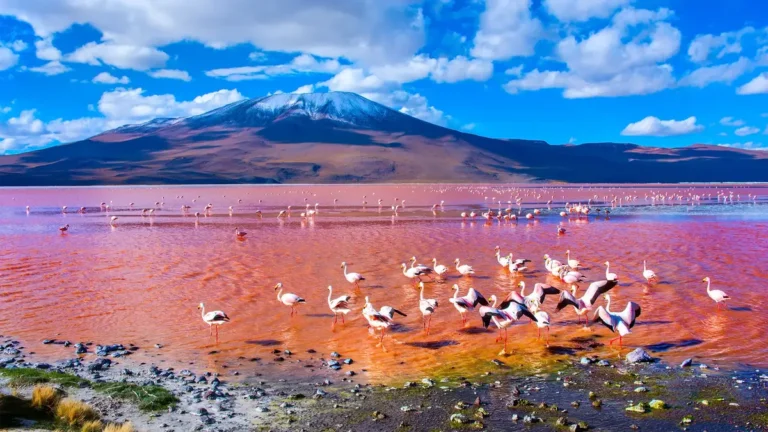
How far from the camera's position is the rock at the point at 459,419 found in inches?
301

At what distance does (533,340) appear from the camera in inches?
451

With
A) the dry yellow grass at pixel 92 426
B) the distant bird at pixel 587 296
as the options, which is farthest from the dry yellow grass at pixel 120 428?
the distant bird at pixel 587 296

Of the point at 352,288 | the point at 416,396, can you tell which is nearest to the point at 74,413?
the point at 416,396

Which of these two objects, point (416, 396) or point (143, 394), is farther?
point (416, 396)

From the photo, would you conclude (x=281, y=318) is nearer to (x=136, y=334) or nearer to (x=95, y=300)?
(x=136, y=334)

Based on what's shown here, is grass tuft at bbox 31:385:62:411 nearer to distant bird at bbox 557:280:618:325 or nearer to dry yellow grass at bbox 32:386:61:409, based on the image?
dry yellow grass at bbox 32:386:61:409

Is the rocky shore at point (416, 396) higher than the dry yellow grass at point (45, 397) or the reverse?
the reverse

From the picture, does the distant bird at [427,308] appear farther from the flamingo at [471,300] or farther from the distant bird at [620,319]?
the distant bird at [620,319]

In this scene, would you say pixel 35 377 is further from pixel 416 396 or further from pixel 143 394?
pixel 416 396

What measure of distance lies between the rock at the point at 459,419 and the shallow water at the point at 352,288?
1951mm

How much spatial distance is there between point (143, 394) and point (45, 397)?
1.21 meters

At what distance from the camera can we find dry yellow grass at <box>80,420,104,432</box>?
709 centimetres

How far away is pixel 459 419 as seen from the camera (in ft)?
25.2

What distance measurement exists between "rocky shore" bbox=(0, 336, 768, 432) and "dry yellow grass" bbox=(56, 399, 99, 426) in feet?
1.05
